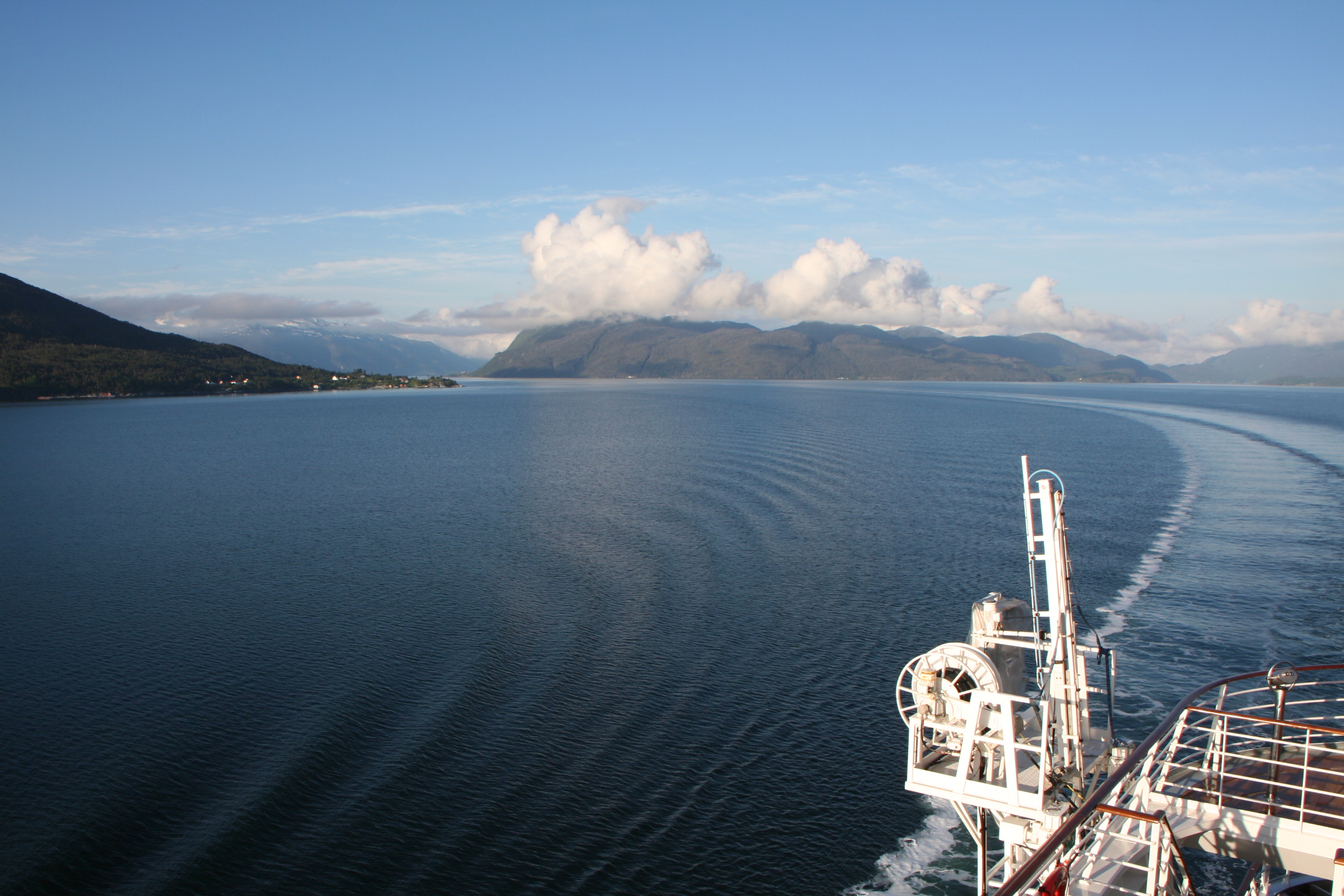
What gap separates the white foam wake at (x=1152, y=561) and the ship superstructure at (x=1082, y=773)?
10.5m

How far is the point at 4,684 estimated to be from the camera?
22.2 m

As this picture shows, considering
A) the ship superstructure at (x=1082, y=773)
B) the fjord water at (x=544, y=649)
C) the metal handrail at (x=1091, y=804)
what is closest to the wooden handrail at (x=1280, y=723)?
the ship superstructure at (x=1082, y=773)

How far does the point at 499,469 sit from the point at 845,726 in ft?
158

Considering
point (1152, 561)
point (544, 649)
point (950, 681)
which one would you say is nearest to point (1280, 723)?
point (950, 681)

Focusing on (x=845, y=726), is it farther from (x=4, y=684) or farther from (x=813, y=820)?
(x=4, y=684)

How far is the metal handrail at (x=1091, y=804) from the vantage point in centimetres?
782

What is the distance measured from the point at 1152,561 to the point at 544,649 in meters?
27.1

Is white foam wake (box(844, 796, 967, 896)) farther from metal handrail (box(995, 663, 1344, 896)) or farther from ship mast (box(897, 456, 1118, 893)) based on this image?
metal handrail (box(995, 663, 1344, 896))

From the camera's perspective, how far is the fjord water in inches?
615

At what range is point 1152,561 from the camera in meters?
34.8

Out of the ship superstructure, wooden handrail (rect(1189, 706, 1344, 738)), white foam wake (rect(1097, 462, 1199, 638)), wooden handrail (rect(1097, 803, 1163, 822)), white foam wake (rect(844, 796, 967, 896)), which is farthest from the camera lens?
white foam wake (rect(1097, 462, 1199, 638))

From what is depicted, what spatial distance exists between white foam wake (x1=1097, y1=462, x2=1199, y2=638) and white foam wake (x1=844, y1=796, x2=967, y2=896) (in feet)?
41.3

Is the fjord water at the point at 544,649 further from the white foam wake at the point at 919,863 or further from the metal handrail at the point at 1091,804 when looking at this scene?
the metal handrail at the point at 1091,804

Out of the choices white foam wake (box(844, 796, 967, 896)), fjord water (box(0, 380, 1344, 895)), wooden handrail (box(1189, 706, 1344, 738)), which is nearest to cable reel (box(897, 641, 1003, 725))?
wooden handrail (box(1189, 706, 1344, 738))
